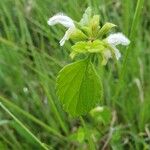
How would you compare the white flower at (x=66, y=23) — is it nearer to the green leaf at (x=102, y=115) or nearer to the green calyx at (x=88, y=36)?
the green calyx at (x=88, y=36)

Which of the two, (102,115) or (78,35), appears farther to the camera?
(102,115)

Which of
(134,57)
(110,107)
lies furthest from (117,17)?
(110,107)

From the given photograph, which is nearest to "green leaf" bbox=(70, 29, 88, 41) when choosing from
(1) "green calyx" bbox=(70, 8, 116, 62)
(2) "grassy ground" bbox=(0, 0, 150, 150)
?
(1) "green calyx" bbox=(70, 8, 116, 62)

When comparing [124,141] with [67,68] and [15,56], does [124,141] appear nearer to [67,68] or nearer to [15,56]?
[15,56]

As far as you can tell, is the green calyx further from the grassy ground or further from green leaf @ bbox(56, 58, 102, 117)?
the grassy ground

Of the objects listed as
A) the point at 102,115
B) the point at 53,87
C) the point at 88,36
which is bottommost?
the point at 102,115

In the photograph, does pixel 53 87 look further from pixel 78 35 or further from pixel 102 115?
pixel 78 35

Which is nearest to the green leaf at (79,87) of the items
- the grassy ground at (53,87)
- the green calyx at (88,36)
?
the green calyx at (88,36)

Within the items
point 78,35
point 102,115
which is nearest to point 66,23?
point 78,35
